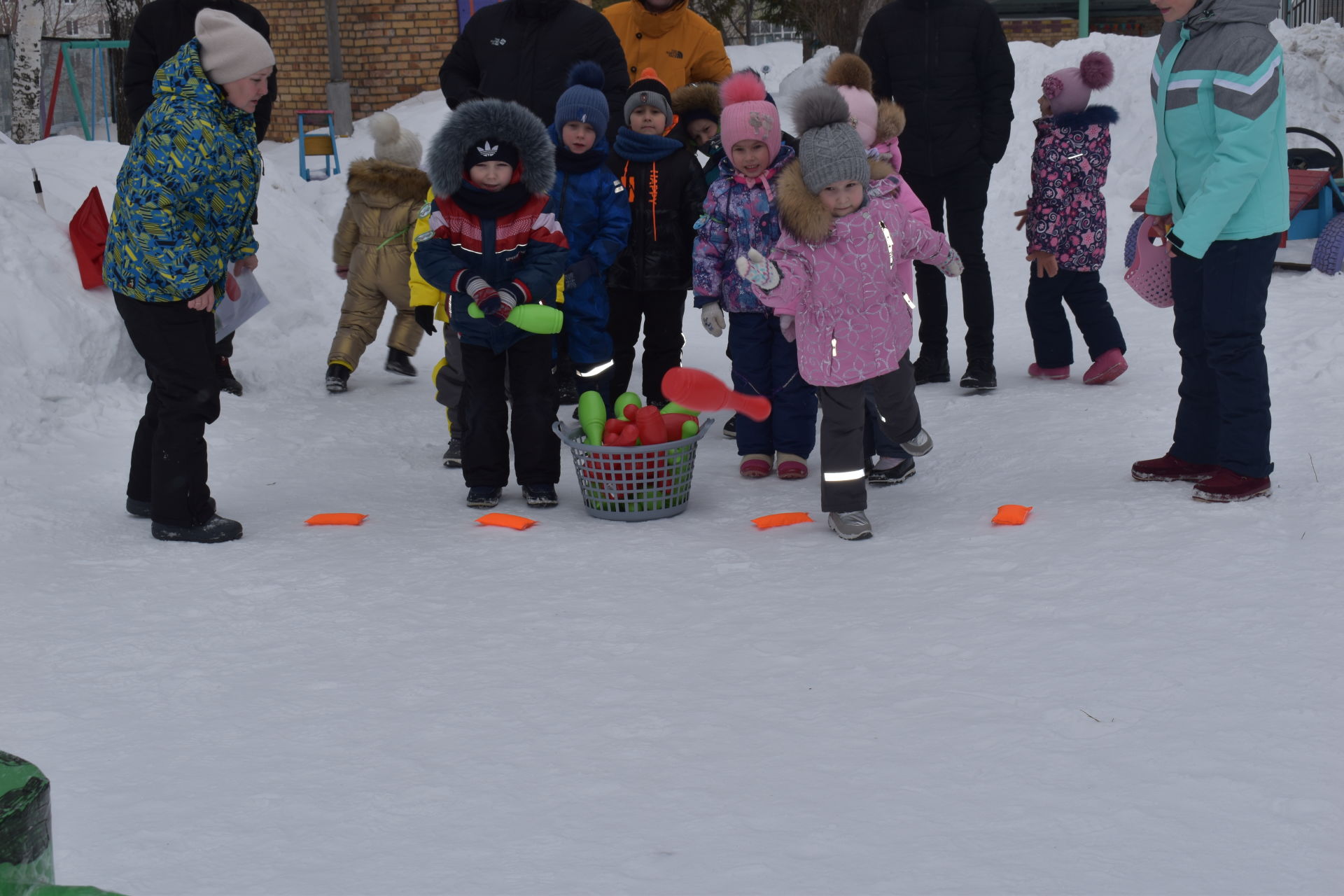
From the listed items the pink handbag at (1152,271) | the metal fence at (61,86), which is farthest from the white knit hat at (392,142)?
the metal fence at (61,86)

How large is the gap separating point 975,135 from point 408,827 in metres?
5.19

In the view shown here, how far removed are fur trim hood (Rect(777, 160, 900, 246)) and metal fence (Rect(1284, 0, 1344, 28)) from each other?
595 inches

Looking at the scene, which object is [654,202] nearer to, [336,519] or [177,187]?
[336,519]

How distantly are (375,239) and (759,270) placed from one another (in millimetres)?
3690

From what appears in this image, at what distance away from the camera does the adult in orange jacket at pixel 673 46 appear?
677 centimetres

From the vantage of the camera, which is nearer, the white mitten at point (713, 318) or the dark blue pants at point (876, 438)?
the white mitten at point (713, 318)

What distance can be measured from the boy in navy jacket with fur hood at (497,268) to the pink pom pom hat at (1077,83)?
9.49 ft

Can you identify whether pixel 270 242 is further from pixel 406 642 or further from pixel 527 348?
pixel 406 642

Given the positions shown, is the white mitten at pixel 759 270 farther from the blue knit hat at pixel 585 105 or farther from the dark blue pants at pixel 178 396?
the dark blue pants at pixel 178 396

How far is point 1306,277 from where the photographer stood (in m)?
8.84

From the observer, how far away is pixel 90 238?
7.19 m

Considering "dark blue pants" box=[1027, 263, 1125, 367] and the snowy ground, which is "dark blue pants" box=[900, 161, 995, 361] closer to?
"dark blue pants" box=[1027, 263, 1125, 367]

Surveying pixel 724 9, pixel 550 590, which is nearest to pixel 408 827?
pixel 550 590

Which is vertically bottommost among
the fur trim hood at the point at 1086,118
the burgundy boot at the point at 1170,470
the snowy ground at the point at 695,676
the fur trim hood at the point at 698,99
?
the snowy ground at the point at 695,676
